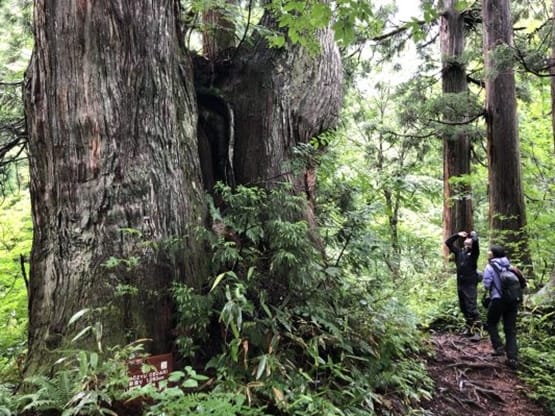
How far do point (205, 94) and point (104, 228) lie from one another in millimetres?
1986

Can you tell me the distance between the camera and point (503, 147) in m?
8.77

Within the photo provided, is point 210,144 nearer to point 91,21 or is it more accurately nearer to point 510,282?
point 91,21

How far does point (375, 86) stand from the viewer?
15.1 metres

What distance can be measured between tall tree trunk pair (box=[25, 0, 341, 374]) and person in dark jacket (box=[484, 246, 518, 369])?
13.2ft

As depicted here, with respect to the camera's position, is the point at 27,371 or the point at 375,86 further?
A: the point at 375,86

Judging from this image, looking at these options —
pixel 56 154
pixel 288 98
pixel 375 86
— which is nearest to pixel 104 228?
pixel 56 154

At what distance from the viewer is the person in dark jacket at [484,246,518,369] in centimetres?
553

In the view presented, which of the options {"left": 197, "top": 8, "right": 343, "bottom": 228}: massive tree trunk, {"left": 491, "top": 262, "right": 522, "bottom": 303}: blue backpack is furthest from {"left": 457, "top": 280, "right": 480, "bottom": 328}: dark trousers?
{"left": 197, "top": 8, "right": 343, "bottom": 228}: massive tree trunk

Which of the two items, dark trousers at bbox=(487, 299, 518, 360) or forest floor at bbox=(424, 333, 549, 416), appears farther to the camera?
dark trousers at bbox=(487, 299, 518, 360)

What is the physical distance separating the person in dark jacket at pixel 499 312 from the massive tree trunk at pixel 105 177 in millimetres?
4056

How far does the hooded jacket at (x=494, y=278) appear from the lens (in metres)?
5.64

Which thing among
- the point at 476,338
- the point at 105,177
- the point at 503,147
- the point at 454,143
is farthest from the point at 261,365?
the point at 454,143

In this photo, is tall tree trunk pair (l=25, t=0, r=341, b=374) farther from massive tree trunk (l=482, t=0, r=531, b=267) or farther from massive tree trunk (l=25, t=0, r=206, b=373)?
massive tree trunk (l=482, t=0, r=531, b=267)

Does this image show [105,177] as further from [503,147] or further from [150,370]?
[503,147]
